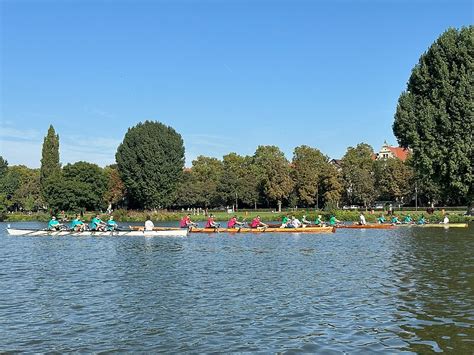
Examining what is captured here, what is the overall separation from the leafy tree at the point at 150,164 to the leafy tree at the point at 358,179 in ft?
108

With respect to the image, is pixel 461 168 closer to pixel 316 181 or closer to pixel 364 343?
pixel 364 343

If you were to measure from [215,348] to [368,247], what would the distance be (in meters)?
23.3

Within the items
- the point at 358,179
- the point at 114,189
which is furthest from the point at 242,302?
the point at 114,189

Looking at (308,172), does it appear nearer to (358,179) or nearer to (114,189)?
(358,179)

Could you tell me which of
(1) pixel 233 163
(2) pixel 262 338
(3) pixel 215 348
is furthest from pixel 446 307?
(1) pixel 233 163

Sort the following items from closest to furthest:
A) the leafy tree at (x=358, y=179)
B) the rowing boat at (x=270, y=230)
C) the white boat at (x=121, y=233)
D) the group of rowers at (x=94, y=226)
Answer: the white boat at (x=121, y=233)
the group of rowers at (x=94, y=226)
the rowing boat at (x=270, y=230)
the leafy tree at (x=358, y=179)

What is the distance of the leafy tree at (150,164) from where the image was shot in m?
87.9

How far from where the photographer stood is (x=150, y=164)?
289 ft

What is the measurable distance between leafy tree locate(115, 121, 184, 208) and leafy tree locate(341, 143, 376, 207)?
32867 millimetres

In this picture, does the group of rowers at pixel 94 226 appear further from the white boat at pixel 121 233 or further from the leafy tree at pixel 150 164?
the leafy tree at pixel 150 164

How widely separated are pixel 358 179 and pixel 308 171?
9650 millimetres

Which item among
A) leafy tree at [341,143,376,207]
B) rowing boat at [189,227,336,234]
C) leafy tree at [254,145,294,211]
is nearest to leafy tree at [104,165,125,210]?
leafy tree at [254,145,294,211]

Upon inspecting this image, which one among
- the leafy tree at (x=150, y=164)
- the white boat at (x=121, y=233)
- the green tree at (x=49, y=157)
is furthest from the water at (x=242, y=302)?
the green tree at (x=49, y=157)

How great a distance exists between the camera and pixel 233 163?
13250 cm
